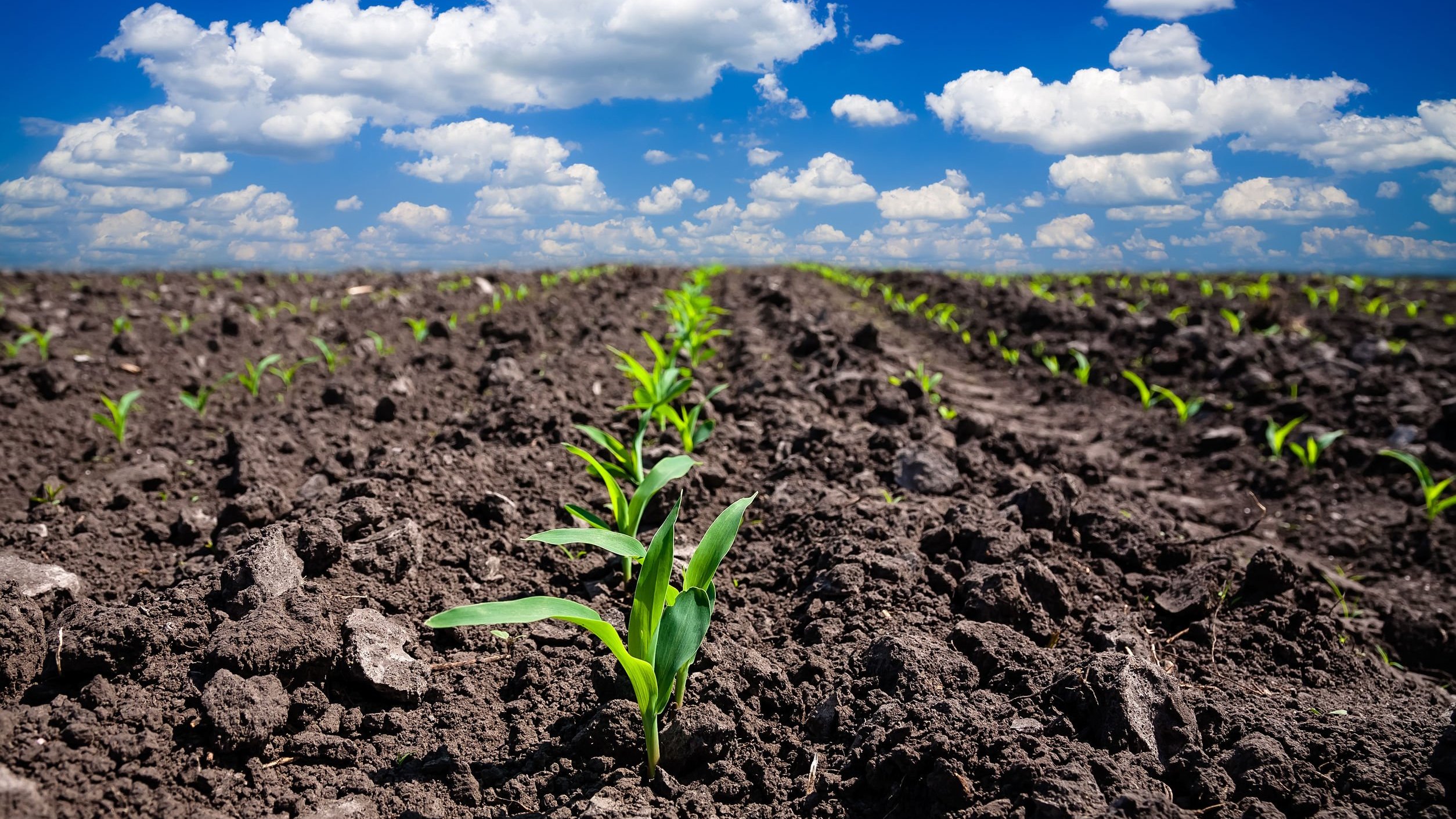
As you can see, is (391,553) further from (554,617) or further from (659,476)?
(554,617)

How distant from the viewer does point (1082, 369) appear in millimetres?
6773

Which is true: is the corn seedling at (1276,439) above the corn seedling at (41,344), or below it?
below

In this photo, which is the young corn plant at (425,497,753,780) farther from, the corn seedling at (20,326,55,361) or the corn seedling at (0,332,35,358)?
the corn seedling at (20,326,55,361)

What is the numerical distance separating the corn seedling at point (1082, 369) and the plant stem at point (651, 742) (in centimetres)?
615

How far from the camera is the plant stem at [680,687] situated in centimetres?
180

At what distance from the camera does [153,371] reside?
20.3ft

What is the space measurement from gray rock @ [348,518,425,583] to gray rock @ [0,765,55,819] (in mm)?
971

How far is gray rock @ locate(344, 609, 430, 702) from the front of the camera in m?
1.92

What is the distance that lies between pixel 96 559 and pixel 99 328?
269 inches

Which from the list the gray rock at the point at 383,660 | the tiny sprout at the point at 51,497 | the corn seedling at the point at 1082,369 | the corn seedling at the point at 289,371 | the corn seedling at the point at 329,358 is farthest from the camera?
the corn seedling at the point at 1082,369

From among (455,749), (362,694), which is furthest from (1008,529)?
(362,694)

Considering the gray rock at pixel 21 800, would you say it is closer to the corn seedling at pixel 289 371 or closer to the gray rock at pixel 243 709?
the gray rock at pixel 243 709

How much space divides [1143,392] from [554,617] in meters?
5.51

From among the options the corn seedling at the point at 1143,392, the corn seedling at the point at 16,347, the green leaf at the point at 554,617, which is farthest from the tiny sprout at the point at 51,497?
the corn seedling at the point at 1143,392
